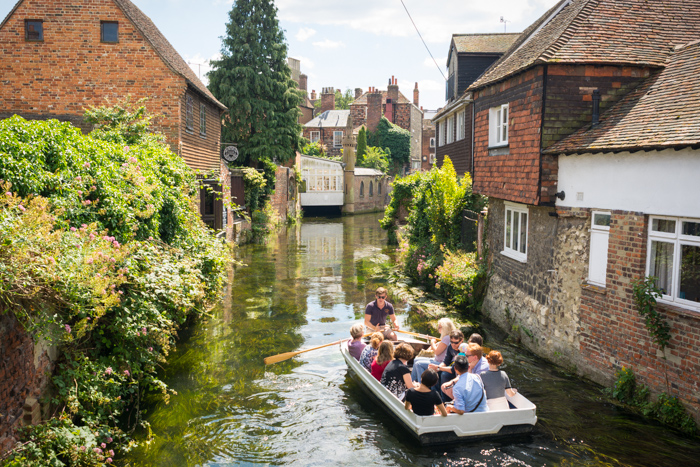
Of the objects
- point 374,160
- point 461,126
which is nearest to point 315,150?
point 374,160

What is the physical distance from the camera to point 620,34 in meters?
11.6

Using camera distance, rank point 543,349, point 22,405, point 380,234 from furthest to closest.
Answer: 1. point 380,234
2. point 543,349
3. point 22,405

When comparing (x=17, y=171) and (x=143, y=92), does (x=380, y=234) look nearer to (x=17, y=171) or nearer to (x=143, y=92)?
(x=143, y=92)

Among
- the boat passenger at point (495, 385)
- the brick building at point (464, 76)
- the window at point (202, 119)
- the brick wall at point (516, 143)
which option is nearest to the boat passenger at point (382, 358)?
the boat passenger at point (495, 385)

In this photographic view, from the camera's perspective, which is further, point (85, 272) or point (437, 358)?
point (437, 358)

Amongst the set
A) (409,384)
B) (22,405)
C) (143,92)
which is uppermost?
(143,92)

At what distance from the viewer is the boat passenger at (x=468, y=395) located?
8.12 metres

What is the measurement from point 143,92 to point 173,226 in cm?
961

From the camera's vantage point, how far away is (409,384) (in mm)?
8734

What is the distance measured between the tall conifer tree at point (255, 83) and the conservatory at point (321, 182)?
12.1 m

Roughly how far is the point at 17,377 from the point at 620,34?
41.3 feet

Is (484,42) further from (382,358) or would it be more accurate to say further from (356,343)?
(382,358)

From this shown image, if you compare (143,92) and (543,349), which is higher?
(143,92)

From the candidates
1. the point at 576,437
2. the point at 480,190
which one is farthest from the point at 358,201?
the point at 576,437
